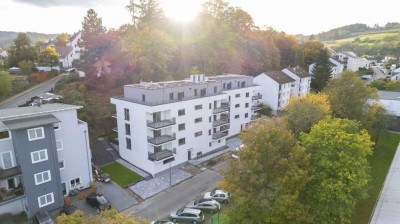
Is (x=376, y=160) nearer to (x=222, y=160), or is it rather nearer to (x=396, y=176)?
(x=396, y=176)

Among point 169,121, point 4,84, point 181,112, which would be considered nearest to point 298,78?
point 181,112

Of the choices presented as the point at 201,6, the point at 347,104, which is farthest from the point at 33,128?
the point at 201,6

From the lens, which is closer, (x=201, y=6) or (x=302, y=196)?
(x=302, y=196)

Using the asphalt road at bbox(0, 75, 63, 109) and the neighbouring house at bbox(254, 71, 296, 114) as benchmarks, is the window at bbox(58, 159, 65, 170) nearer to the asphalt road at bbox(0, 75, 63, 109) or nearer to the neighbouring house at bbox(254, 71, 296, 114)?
the asphalt road at bbox(0, 75, 63, 109)

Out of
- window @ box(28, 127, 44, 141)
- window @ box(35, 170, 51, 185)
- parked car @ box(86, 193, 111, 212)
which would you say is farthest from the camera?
parked car @ box(86, 193, 111, 212)

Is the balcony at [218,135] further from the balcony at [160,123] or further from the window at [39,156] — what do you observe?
the window at [39,156]

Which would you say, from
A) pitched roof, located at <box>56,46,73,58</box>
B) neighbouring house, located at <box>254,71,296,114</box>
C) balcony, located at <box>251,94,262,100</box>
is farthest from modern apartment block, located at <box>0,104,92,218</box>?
pitched roof, located at <box>56,46,73,58</box>

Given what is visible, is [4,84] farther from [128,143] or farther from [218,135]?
[218,135]
